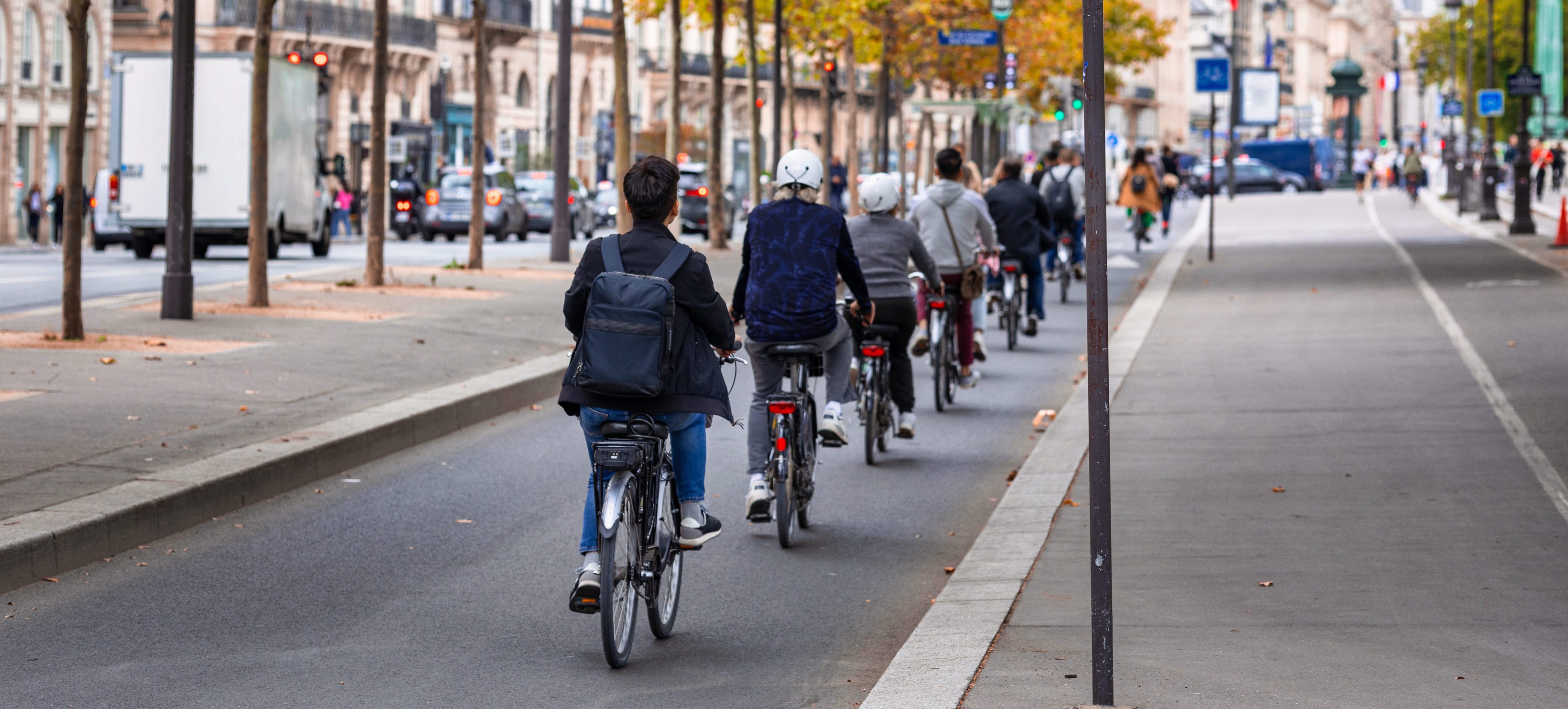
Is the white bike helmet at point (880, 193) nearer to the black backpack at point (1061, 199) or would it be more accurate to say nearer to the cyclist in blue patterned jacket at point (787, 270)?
the cyclist in blue patterned jacket at point (787, 270)

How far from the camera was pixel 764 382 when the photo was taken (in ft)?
28.7

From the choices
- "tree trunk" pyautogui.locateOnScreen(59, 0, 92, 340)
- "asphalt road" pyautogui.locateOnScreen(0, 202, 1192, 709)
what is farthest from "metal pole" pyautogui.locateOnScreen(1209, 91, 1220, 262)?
"asphalt road" pyautogui.locateOnScreen(0, 202, 1192, 709)

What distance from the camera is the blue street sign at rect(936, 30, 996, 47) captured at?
38250 mm

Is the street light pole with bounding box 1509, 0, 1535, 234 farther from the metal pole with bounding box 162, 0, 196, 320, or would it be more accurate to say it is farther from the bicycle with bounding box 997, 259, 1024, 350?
the metal pole with bounding box 162, 0, 196, 320

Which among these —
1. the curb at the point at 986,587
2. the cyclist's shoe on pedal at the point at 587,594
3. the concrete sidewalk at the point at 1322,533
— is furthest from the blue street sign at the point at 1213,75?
the cyclist's shoe on pedal at the point at 587,594

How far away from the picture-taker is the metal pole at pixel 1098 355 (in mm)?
5121

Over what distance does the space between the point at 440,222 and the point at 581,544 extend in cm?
A: 3776

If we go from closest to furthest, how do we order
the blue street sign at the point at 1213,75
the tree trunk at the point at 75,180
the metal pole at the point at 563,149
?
the tree trunk at the point at 75,180
the metal pole at the point at 563,149
the blue street sign at the point at 1213,75

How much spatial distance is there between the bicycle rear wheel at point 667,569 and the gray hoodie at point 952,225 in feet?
22.4

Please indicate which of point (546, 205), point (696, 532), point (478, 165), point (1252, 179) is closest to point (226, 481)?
point (696, 532)

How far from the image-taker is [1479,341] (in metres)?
16.3

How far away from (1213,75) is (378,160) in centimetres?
1341

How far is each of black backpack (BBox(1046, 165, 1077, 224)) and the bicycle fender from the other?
55.3 feet

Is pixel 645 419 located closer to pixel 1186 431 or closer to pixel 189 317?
pixel 1186 431
